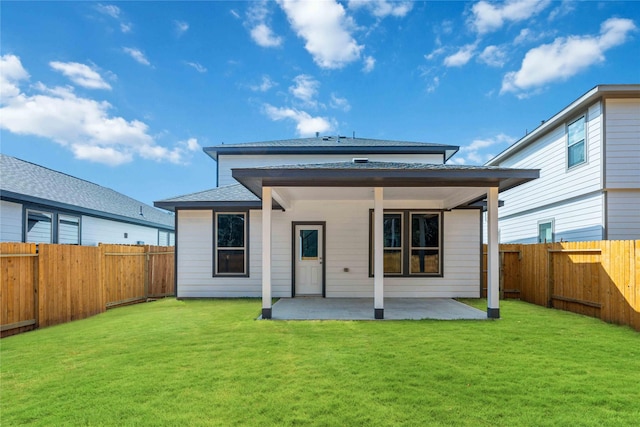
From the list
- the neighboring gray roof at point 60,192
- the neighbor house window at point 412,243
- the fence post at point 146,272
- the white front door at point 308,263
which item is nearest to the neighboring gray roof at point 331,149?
the neighbor house window at point 412,243

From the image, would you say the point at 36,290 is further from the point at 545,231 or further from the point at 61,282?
the point at 545,231

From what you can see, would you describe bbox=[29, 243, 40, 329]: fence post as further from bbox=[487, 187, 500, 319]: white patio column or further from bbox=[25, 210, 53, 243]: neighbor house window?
bbox=[487, 187, 500, 319]: white patio column

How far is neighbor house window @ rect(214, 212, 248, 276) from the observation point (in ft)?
31.6

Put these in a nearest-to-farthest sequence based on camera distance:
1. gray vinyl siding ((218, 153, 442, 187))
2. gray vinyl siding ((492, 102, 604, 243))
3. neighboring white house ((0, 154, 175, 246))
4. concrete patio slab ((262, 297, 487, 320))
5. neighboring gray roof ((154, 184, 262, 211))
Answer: concrete patio slab ((262, 297, 487, 320)) → gray vinyl siding ((492, 102, 604, 243)) → neighboring white house ((0, 154, 175, 246)) → neighboring gray roof ((154, 184, 262, 211)) → gray vinyl siding ((218, 153, 442, 187))

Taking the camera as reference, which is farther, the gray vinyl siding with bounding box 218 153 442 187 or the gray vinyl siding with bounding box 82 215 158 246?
the gray vinyl siding with bounding box 218 153 442 187

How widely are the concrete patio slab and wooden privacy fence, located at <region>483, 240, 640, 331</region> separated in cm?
221

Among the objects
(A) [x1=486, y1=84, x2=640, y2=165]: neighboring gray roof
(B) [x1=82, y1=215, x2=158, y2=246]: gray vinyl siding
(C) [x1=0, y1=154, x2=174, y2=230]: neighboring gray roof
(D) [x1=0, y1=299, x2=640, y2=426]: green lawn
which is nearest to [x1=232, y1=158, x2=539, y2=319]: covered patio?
(D) [x1=0, y1=299, x2=640, y2=426]: green lawn

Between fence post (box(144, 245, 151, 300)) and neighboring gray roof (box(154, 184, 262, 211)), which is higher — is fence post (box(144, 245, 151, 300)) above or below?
below

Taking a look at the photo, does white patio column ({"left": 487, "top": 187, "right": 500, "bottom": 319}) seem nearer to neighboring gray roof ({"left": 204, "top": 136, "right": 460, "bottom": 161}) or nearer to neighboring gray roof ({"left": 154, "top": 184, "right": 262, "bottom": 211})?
neighboring gray roof ({"left": 154, "top": 184, "right": 262, "bottom": 211})

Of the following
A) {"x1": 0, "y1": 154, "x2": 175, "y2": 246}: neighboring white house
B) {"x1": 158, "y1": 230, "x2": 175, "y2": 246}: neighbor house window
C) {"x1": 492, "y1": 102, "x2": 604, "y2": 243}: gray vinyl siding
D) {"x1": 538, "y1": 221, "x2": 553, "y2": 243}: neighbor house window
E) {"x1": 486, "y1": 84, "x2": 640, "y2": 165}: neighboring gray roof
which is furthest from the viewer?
{"x1": 158, "y1": 230, "x2": 175, "y2": 246}: neighbor house window

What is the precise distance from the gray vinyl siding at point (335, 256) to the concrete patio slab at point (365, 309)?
48cm

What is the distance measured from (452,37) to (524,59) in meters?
3.71

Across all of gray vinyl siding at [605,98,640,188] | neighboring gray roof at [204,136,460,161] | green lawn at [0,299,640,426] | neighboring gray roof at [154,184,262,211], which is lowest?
green lawn at [0,299,640,426]

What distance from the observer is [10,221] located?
352 inches
